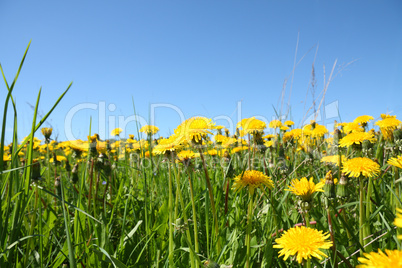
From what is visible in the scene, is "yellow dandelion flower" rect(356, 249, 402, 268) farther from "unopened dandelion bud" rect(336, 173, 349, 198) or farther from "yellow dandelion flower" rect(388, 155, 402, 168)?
"unopened dandelion bud" rect(336, 173, 349, 198)

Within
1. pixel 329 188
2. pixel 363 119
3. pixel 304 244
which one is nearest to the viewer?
pixel 304 244

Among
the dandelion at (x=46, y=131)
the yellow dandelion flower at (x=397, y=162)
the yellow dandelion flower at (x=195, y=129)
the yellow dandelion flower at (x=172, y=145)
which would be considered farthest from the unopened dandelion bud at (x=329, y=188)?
the dandelion at (x=46, y=131)

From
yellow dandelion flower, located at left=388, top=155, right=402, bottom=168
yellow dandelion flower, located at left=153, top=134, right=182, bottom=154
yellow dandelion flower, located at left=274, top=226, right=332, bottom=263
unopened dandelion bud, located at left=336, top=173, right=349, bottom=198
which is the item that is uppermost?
yellow dandelion flower, located at left=153, top=134, right=182, bottom=154

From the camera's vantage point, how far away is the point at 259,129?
2.03 meters

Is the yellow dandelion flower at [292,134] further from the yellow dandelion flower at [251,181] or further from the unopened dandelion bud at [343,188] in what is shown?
the yellow dandelion flower at [251,181]

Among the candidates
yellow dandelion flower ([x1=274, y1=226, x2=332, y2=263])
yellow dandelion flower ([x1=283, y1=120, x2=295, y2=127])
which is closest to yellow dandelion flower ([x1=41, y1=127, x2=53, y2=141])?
yellow dandelion flower ([x1=274, y1=226, x2=332, y2=263])

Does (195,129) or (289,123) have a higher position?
(289,123)

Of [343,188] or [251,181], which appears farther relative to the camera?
[343,188]

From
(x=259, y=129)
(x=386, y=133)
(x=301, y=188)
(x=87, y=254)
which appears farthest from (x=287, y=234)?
(x=386, y=133)

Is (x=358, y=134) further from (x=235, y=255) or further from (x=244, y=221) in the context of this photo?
(x=235, y=255)

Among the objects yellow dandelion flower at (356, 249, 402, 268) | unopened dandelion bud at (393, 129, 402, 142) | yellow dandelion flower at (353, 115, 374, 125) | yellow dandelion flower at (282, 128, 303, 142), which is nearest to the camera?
yellow dandelion flower at (356, 249, 402, 268)

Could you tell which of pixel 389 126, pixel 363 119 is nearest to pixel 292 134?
pixel 363 119

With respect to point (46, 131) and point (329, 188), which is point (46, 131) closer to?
point (46, 131)

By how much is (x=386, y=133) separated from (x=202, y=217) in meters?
1.58
